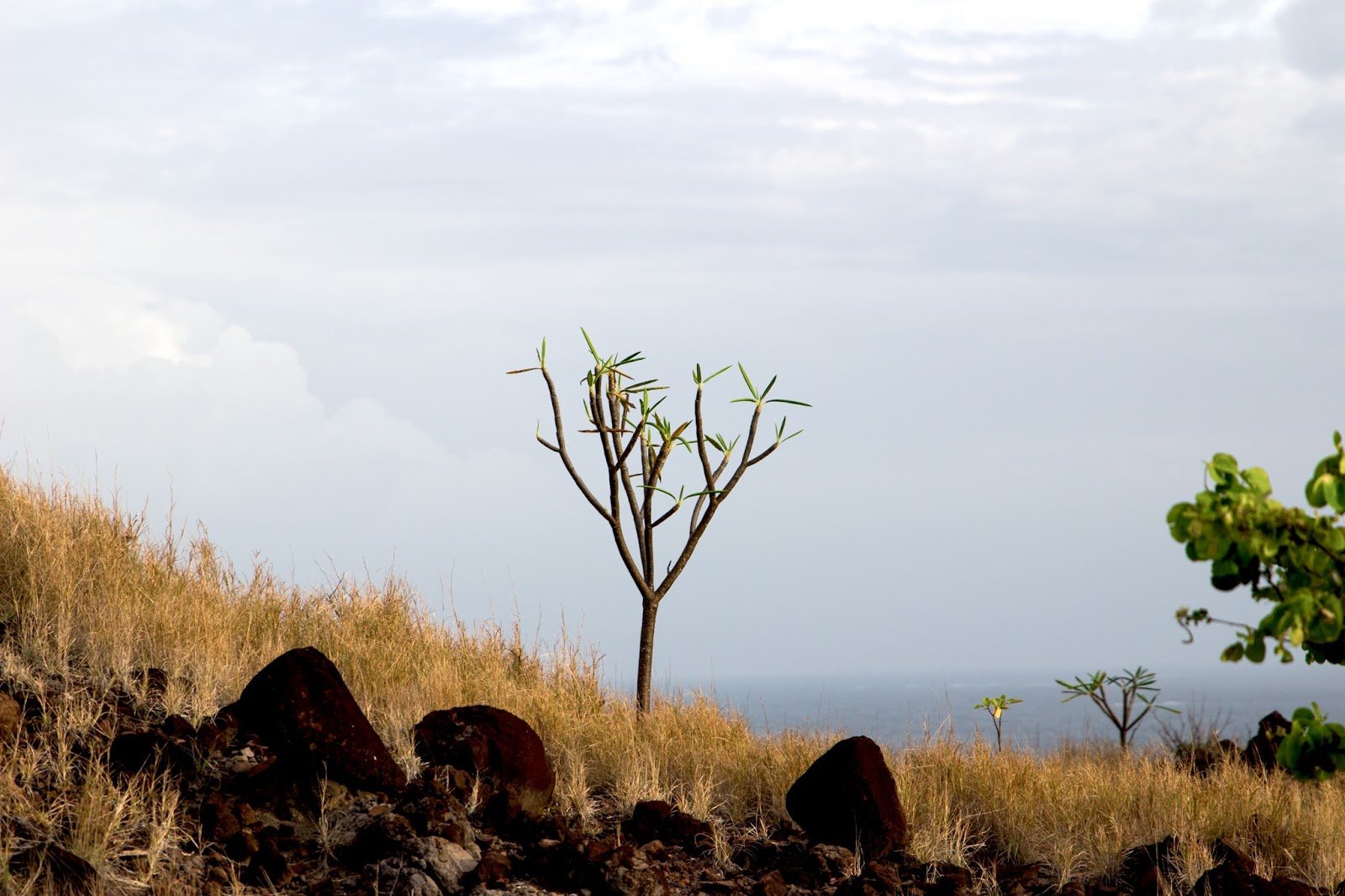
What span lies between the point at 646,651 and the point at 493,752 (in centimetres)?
272

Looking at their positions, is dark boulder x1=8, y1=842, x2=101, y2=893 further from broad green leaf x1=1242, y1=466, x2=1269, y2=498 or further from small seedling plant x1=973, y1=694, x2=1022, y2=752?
small seedling plant x1=973, y1=694, x2=1022, y2=752

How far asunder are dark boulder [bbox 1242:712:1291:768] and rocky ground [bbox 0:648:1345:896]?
3.59 meters

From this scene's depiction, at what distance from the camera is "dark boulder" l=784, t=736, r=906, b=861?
6285 millimetres

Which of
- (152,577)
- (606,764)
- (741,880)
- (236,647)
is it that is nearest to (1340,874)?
(741,880)

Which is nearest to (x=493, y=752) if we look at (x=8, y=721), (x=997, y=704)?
(x=8, y=721)

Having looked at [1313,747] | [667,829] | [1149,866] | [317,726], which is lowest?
[1149,866]

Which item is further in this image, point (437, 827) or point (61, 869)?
point (437, 827)

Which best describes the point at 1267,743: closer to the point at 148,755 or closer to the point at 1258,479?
the point at 1258,479

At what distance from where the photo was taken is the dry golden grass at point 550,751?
233 inches

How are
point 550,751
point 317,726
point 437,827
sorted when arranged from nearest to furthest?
1. point 437,827
2. point 317,726
3. point 550,751

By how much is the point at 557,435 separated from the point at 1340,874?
5.79m

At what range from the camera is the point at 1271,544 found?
3176 millimetres

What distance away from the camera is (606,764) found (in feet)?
23.6

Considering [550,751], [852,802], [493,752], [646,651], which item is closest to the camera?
[852,802]
